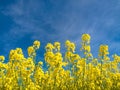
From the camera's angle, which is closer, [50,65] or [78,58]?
[50,65]

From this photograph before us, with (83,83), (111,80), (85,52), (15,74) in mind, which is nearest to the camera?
(15,74)

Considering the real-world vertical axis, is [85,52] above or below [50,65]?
above

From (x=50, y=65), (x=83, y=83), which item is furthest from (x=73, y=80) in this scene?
(x=50, y=65)

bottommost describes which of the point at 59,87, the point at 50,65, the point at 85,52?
the point at 59,87

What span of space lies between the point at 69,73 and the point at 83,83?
748 mm

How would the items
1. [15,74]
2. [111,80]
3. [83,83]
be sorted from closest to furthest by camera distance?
[15,74]
[83,83]
[111,80]

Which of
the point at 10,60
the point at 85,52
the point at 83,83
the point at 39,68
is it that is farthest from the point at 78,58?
the point at 10,60

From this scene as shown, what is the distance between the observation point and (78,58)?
10.7m

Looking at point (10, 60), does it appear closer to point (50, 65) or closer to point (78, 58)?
point (50, 65)

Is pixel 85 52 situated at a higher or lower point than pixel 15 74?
higher

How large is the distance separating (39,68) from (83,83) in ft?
4.91

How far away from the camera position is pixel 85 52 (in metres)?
10.7

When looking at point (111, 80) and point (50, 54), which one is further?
point (111, 80)

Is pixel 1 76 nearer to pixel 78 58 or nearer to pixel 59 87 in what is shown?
pixel 59 87
